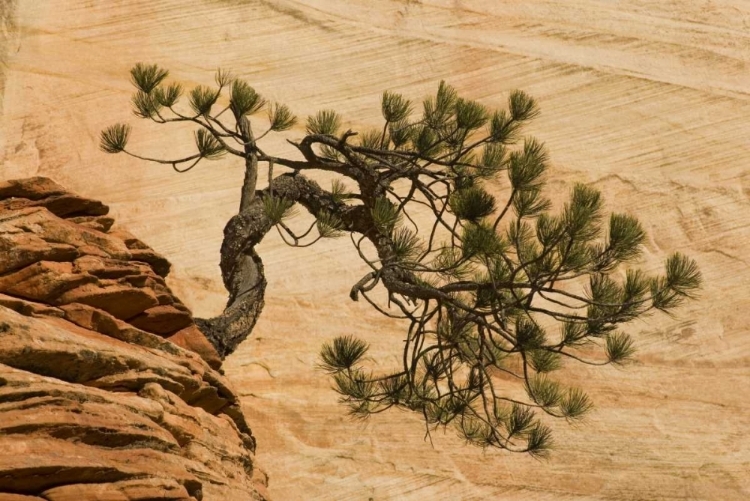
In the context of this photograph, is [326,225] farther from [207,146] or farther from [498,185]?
[498,185]

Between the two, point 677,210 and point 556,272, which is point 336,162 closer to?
point 556,272

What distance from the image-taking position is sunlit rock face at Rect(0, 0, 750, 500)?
556 centimetres

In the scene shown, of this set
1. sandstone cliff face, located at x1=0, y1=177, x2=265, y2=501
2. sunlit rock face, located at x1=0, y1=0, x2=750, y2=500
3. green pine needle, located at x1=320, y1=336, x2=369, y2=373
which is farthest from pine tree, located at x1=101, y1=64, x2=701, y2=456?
sunlit rock face, located at x1=0, y1=0, x2=750, y2=500

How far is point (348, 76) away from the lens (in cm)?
752

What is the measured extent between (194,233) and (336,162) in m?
2.47

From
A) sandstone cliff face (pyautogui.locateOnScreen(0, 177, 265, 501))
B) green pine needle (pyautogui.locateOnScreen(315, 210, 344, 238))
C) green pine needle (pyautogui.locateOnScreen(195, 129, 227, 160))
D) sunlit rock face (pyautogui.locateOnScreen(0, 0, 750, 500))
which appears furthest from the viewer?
sunlit rock face (pyautogui.locateOnScreen(0, 0, 750, 500))

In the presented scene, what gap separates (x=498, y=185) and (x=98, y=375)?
151 inches

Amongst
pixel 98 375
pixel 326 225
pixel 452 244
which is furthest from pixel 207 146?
pixel 98 375

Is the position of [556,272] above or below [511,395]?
above

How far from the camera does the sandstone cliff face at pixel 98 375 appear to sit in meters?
2.99

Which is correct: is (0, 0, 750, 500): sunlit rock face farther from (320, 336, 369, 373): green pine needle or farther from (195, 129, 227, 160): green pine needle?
(195, 129, 227, 160): green pine needle

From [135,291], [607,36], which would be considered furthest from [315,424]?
[607,36]

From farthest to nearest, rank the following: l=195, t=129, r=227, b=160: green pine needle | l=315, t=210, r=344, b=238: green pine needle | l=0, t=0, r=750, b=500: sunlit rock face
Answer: l=0, t=0, r=750, b=500: sunlit rock face, l=195, t=129, r=227, b=160: green pine needle, l=315, t=210, r=344, b=238: green pine needle

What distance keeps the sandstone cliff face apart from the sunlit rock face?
5.22ft
